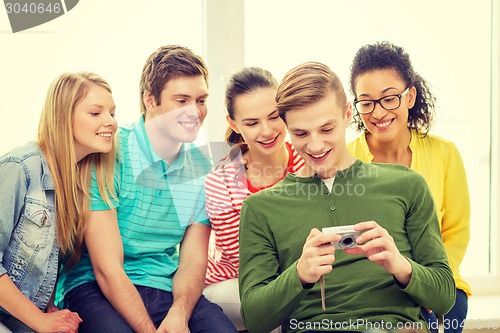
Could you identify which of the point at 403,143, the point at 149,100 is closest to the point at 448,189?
the point at 403,143

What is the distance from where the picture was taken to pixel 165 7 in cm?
236

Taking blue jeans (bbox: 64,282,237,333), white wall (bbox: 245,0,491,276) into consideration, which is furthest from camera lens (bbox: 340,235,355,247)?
white wall (bbox: 245,0,491,276)

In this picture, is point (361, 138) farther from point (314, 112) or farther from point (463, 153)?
point (463, 153)

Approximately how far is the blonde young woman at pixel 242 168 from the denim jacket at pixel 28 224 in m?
0.43

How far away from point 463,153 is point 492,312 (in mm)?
595

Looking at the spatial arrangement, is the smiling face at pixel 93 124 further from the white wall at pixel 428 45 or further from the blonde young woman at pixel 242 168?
the white wall at pixel 428 45

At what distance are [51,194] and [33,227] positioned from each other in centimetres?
9

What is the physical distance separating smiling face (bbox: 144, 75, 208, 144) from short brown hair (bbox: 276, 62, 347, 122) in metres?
0.35

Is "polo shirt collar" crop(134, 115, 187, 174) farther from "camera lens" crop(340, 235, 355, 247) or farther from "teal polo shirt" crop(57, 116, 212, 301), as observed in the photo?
"camera lens" crop(340, 235, 355, 247)

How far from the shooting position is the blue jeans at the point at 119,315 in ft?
5.53

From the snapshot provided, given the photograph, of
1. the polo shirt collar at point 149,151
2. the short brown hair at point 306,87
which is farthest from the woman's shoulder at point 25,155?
the short brown hair at point 306,87

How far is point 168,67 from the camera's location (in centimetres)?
188

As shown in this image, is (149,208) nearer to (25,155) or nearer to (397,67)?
(25,155)

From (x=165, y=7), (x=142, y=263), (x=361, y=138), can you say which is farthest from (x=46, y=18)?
(x=361, y=138)
